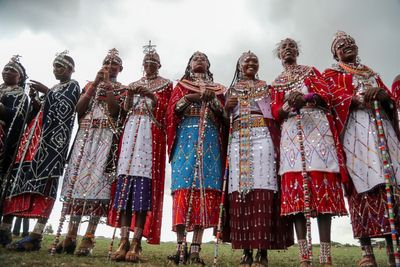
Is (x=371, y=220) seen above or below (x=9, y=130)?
below

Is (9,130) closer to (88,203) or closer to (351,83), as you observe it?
(88,203)

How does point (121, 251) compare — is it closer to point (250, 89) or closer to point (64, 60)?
point (250, 89)

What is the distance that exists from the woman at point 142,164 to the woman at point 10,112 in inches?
82.5

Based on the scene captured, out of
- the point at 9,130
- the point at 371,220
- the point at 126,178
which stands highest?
the point at 9,130

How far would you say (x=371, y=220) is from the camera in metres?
4.95

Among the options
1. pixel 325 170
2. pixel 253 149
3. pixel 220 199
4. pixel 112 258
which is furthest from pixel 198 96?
pixel 112 258

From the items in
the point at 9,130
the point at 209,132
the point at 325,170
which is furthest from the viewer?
the point at 9,130

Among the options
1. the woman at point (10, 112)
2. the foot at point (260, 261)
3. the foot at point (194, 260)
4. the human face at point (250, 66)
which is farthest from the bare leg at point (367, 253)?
the woman at point (10, 112)

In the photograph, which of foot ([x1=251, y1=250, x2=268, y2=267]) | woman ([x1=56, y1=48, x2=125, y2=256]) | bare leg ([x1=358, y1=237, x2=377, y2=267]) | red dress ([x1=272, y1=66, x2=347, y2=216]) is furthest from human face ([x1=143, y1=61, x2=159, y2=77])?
bare leg ([x1=358, y1=237, x2=377, y2=267])

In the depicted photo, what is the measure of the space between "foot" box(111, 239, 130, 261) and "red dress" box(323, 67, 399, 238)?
3.18m

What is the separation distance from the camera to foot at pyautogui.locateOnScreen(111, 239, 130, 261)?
5.06 m

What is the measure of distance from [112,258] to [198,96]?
2.72m

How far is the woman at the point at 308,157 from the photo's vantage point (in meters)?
4.66

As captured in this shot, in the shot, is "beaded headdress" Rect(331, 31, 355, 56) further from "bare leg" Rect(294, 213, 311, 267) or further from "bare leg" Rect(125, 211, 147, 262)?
"bare leg" Rect(125, 211, 147, 262)
